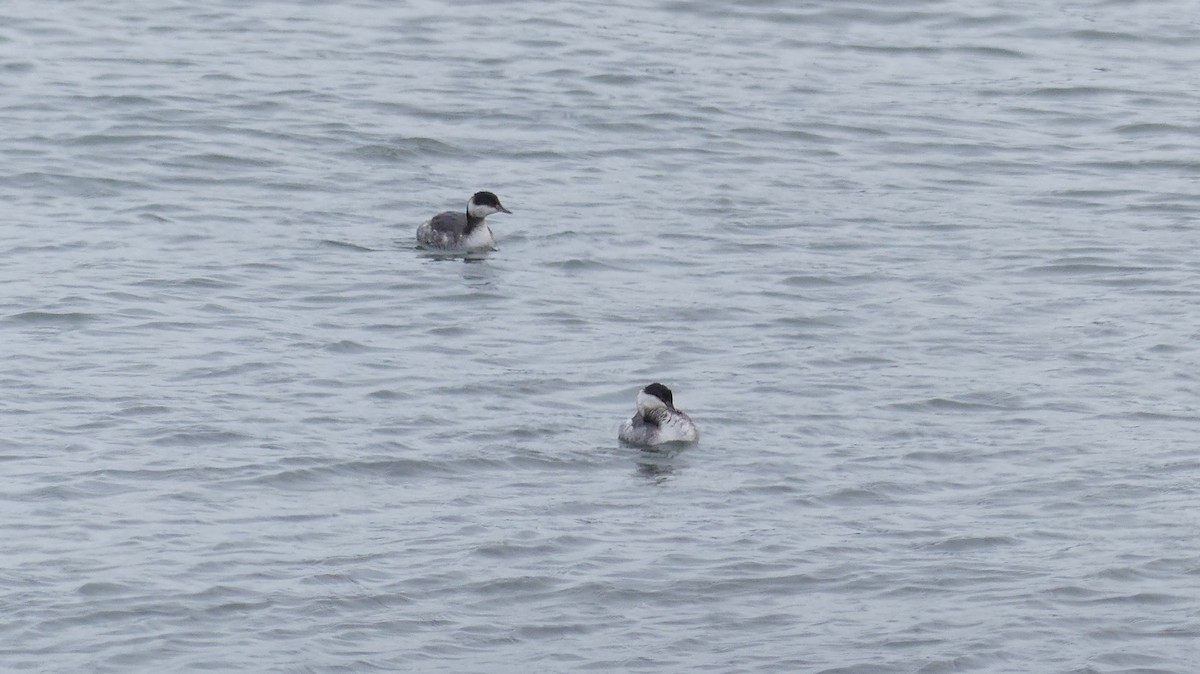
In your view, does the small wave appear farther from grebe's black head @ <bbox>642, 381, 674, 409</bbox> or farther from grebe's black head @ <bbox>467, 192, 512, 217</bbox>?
grebe's black head @ <bbox>642, 381, 674, 409</bbox>

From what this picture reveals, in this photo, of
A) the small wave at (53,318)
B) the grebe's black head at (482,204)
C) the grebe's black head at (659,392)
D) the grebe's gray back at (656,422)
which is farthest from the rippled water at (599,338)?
the grebe's black head at (482,204)

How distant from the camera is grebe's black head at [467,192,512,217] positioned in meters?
21.1

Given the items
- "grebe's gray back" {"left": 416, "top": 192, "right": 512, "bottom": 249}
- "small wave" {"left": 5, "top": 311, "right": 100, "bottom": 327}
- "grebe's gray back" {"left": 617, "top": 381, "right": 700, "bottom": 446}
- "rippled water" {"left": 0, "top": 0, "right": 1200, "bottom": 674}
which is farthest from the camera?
"grebe's gray back" {"left": 416, "top": 192, "right": 512, "bottom": 249}

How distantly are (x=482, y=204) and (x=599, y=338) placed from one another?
3733mm

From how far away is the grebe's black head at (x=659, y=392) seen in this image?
50.0 ft

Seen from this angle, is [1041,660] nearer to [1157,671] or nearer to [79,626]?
[1157,671]

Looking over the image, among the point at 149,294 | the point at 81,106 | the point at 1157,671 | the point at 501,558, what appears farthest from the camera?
the point at 81,106

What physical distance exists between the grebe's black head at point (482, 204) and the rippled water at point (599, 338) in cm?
66

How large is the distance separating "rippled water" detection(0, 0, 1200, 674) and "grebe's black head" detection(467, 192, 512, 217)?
2.17 ft

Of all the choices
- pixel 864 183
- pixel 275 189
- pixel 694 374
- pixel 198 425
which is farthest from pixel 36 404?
pixel 864 183

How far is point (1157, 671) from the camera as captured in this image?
11141 millimetres

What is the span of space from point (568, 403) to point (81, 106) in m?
11.7

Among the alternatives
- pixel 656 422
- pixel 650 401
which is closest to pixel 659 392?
pixel 650 401

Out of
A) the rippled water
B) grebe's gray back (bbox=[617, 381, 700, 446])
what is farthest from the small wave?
grebe's gray back (bbox=[617, 381, 700, 446])
